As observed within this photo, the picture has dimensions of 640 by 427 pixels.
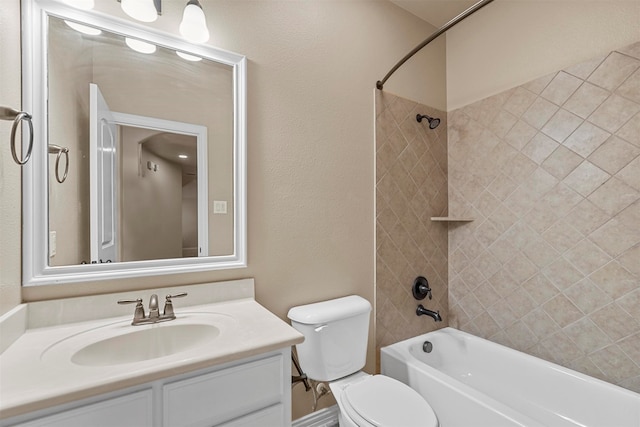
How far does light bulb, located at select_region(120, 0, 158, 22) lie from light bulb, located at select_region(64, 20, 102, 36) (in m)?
0.14

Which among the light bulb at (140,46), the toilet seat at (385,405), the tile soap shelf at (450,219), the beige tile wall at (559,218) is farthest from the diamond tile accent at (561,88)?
the light bulb at (140,46)

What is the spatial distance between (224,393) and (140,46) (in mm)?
1379

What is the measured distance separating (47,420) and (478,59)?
2766 mm

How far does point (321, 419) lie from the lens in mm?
1657

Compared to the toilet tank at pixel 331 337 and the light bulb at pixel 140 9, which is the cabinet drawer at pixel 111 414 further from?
the light bulb at pixel 140 9

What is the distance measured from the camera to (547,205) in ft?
5.62

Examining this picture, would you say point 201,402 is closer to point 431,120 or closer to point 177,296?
point 177,296

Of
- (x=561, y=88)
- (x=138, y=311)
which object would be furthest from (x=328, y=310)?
(x=561, y=88)

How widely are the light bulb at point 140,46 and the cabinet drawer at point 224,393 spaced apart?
Result: 1288mm

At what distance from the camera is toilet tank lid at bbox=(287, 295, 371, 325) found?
144cm

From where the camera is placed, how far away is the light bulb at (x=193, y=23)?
1211mm

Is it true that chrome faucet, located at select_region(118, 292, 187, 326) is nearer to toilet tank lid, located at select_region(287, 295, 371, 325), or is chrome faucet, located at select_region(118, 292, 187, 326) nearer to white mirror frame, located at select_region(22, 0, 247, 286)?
white mirror frame, located at select_region(22, 0, 247, 286)

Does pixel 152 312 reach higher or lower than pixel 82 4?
lower

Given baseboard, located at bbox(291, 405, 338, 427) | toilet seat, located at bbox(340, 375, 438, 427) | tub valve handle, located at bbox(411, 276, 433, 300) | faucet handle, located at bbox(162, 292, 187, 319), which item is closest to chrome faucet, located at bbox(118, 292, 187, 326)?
faucet handle, located at bbox(162, 292, 187, 319)
